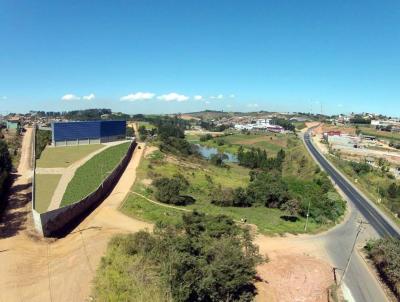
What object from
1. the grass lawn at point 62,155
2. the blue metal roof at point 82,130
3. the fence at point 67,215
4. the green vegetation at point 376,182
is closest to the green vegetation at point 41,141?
the grass lawn at point 62,155

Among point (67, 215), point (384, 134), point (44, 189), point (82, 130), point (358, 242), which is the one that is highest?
point (82, 130)

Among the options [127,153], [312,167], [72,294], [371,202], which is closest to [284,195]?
[371,202]

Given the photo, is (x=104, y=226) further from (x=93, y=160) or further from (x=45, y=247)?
(x=93, y=160)

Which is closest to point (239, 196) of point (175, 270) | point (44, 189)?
point (44, 189)

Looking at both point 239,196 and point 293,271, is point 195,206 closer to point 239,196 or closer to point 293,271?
point 239,196

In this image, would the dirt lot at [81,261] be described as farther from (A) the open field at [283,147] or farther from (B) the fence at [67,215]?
(A) the open field at [283,147]
